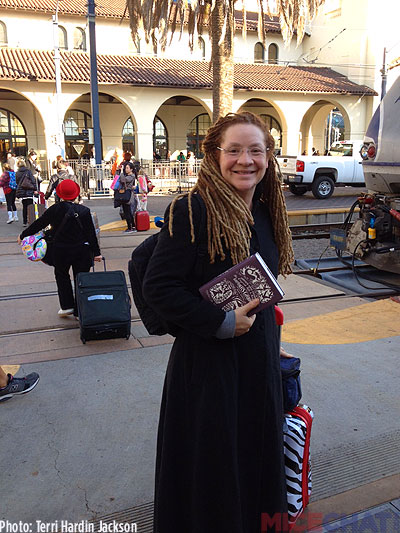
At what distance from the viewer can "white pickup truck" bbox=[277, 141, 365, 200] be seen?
19.1 metres

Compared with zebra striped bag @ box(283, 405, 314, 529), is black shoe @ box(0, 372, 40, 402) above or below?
below

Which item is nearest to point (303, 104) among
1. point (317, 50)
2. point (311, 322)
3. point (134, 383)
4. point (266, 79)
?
point (266, 79)

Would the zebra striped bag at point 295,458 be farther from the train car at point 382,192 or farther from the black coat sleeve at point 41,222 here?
the train car at point 382,192

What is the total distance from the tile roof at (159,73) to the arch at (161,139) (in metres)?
4.16

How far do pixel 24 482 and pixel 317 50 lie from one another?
34.2m

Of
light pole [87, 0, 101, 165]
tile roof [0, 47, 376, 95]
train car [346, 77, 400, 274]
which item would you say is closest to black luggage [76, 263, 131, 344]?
train car [346, 77, 400, 274]

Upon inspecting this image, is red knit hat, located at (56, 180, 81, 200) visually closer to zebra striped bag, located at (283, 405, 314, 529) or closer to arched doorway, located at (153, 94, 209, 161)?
zebra striped bag, located at (283, 405, 314, 529)

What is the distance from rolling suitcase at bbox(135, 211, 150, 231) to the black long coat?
9.96m

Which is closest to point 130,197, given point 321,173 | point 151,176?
point 321,173

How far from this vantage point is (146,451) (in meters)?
3.12

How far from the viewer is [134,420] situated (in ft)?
11.4

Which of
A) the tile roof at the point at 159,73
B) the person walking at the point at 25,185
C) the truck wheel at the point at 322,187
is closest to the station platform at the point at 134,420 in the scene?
the person walking at the point at 25,185

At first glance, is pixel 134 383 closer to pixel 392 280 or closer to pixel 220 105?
pixel 392 280

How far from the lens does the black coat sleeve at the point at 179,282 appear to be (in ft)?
5.92
